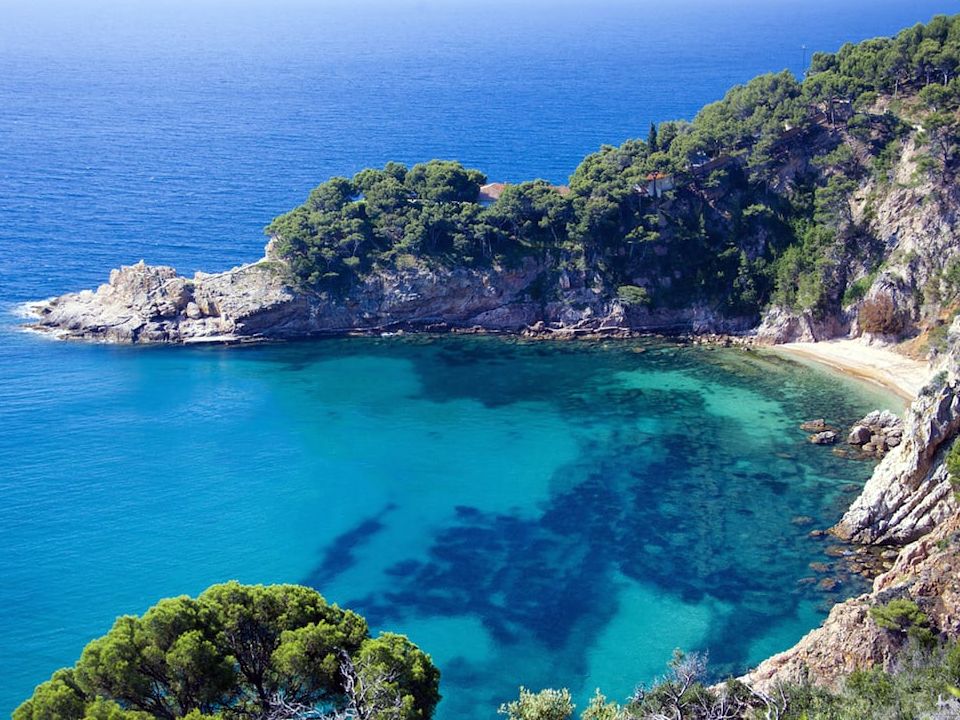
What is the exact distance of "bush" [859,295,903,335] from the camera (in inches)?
2972

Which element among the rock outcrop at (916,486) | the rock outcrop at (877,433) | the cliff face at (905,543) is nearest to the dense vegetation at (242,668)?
the cliff face at (905,543)

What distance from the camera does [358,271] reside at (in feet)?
278

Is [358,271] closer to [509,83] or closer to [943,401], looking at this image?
[943,401]

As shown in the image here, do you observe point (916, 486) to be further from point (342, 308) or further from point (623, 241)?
point (342, 308)

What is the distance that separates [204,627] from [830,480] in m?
40.0

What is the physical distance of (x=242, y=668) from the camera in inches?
1332

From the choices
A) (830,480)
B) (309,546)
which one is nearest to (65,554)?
(309,546)

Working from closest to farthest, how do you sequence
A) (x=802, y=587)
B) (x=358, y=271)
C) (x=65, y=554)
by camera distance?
(x=802, y=587) < (x=65, y=554) < (x=358, y=271)

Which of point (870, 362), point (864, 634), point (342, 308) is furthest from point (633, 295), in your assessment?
point (864, 634)

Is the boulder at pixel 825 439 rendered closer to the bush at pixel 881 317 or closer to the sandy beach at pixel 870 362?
the sandy beach at pixel 870 362

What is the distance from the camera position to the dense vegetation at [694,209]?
8281 cm

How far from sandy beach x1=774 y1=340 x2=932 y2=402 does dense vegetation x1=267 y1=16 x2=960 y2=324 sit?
5.46m

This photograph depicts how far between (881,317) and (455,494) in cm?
3754

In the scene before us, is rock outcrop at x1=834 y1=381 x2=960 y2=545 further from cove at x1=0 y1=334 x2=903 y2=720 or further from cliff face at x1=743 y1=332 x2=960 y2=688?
cove at x1=0 y1=334 x2=903 y2=720
